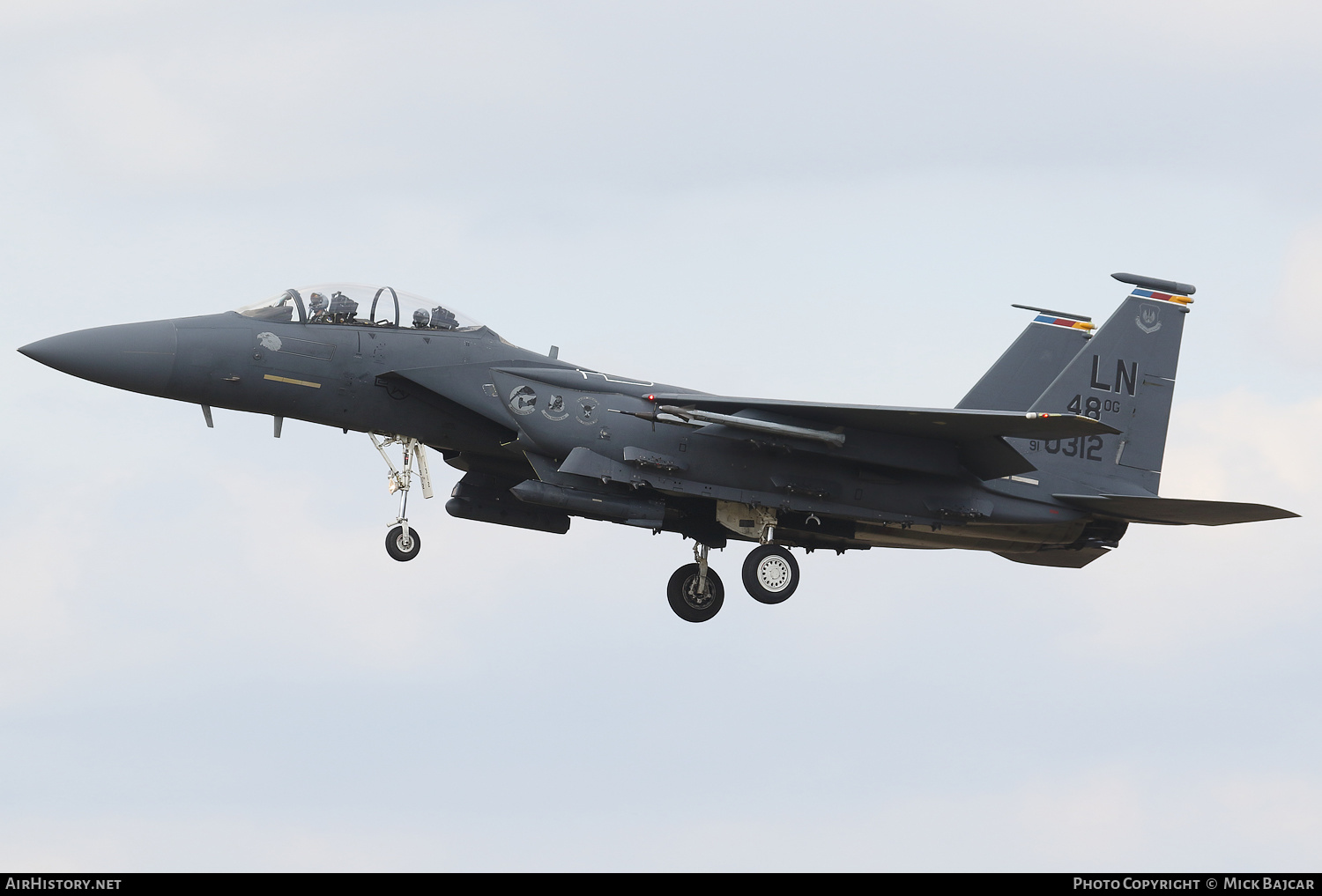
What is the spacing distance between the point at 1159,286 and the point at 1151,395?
1.60m

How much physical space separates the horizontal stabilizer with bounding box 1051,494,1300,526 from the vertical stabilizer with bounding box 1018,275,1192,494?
1.35ft

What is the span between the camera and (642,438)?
22.5 m

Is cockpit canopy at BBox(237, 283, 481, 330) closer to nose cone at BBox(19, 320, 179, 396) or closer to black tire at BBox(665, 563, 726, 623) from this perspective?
nose cone at BBox(19, 320, 179, 396)

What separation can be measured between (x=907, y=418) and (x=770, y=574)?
3035 mm

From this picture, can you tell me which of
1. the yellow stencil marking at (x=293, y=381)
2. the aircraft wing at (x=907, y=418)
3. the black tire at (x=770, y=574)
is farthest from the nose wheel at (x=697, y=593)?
the yellow stencil marking at (x=293, y=381)

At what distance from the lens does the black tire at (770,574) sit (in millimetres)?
23188

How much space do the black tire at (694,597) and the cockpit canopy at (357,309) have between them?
15.7 feet

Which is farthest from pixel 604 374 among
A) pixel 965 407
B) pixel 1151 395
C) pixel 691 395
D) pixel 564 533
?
pixel 1151 395

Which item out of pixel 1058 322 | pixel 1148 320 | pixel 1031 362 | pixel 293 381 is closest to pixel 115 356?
pixel 293 381

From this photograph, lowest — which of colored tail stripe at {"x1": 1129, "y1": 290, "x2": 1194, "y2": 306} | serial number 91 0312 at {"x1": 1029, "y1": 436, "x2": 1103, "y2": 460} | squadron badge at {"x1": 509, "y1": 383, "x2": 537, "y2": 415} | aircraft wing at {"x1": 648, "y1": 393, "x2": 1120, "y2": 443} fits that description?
squadron badge at {"x1": 509, "y1": 383, "x2": 537, "y2": 415}

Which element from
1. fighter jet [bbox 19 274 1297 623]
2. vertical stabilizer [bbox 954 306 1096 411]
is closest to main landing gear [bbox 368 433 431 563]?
fighter jet [bbox 19 274 1297 623]

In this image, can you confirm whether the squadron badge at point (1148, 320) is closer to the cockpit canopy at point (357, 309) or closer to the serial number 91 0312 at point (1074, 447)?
the serial number 91 0312 at point (1074, 447)

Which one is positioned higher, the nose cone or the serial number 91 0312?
the serial number 91 0312

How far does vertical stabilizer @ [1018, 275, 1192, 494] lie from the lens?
24.1 metres
